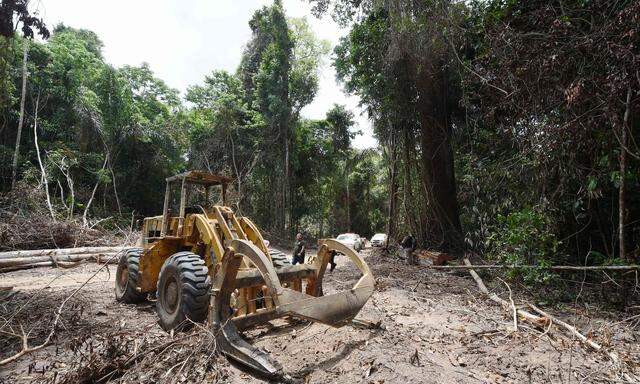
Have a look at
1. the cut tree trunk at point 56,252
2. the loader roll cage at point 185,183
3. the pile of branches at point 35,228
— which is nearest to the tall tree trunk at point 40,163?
the pile of branches at point 35,228

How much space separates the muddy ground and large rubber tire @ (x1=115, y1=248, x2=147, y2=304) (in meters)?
0.20

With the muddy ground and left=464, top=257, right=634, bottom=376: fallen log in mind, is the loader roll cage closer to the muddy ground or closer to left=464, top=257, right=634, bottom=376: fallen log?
the muddy ground

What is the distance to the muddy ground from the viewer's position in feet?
11.9

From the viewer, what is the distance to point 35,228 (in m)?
13.1

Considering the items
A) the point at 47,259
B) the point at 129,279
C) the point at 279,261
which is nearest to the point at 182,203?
the point at 129,279

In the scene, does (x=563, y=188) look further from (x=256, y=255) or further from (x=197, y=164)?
(x=197, y=164)

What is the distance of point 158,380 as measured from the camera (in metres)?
3.44

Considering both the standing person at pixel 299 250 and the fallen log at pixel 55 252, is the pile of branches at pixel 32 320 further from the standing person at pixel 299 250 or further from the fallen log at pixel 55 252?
the fallen log at pixel 55 252

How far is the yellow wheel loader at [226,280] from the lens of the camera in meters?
3.79

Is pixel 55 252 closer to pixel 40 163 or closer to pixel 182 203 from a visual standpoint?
pixel 40 163

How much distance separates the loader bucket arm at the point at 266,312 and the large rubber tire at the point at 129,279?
285 cm

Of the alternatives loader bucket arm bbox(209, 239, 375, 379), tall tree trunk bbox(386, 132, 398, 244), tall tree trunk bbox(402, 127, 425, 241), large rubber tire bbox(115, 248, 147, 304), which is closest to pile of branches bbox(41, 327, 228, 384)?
loader bucket arm bbox(209, 239, 375, 379)

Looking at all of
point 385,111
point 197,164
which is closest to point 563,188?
point 385,111

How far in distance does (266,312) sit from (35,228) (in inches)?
504
